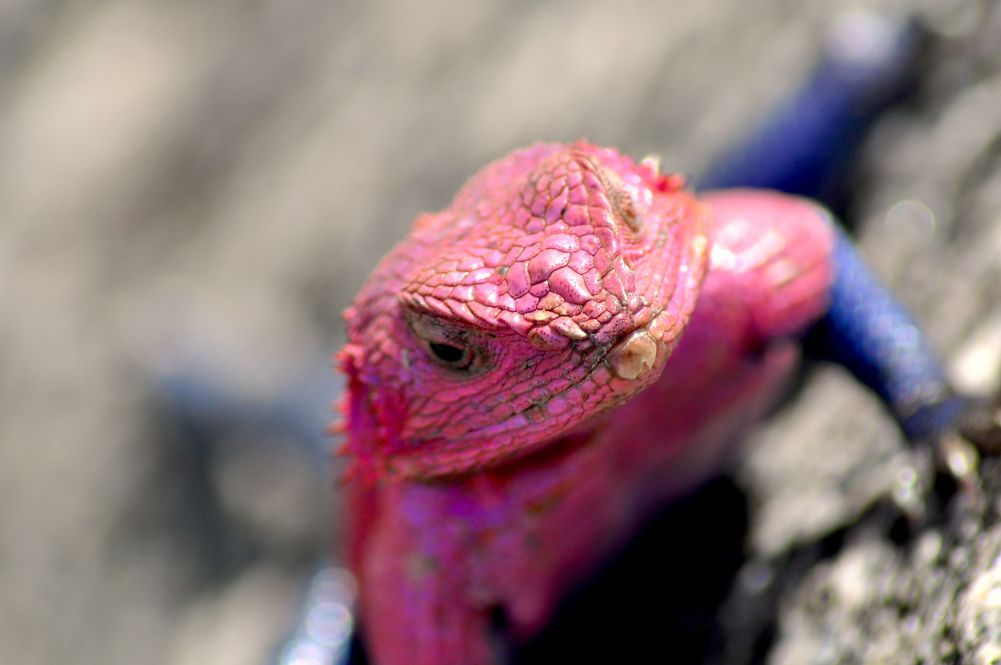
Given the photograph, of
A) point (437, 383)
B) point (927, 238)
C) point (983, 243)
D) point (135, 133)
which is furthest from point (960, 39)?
point (135, 133)

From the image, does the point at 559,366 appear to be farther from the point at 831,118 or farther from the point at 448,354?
the point at 831,118

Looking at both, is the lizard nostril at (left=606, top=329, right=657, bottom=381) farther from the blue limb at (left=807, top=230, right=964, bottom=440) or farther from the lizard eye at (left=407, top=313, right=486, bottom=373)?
the blue limb at (left=807, top=230, right=964, bottom=440)

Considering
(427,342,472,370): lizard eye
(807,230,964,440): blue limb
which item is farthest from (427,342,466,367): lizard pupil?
(807,230,964,440): blue limb

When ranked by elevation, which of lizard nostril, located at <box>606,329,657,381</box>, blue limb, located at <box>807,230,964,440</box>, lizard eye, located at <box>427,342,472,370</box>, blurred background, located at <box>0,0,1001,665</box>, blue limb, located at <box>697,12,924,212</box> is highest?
blurred background, located at <box>0,0,1001,665</box>

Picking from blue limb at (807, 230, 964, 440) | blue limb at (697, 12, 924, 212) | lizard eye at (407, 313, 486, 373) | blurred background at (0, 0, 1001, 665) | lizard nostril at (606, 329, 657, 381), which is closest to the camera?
lizard nostril at (606, 329, 657, 381)

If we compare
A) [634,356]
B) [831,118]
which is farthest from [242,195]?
[634,356]

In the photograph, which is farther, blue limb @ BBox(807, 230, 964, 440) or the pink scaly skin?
blue limb @ BBox(807, 230, 964, 440)

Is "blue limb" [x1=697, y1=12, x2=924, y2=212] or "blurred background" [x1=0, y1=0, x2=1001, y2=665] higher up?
"blurred background" [x1=0, y1=0, x2=1001, y2=665]
